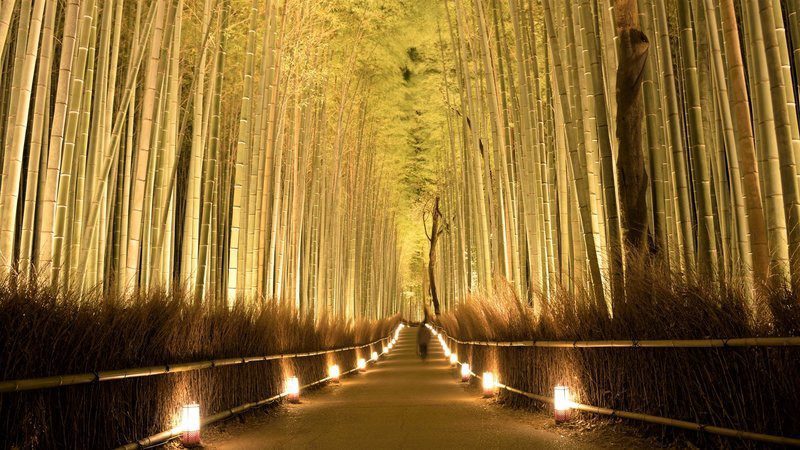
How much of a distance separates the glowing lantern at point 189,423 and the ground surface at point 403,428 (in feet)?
0.82

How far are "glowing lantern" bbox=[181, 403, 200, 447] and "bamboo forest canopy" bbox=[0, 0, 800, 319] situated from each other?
2.55ft

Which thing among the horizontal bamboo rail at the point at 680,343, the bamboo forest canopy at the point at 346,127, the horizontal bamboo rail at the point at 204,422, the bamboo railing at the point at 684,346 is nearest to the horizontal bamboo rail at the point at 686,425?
the bamboo railing at the point at 684,346

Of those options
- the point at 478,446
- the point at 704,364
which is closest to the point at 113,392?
the point at 478,446

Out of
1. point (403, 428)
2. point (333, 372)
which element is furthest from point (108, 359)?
point (333, 372)

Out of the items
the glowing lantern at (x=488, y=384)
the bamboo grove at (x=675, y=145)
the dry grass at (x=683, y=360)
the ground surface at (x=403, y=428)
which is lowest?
the ground surface at (x=403, y=428)

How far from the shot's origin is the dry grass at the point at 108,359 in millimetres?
2416

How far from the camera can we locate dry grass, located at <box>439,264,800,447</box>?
252 cm

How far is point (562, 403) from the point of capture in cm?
455

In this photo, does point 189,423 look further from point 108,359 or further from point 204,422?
point 108,359

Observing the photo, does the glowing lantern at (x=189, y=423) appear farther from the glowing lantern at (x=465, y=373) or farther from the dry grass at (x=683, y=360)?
the glowing lantern at (x=465, y=373)

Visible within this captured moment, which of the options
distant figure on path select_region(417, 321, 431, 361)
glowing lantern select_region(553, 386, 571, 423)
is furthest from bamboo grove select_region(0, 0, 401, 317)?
glowing lantern select_region(553, 386, 571, 423)

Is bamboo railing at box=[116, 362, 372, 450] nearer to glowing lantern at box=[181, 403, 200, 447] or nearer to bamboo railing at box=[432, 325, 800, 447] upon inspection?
glowing lantern at box=[181, 403, 200, 447]

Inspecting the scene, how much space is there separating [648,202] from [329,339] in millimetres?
6118

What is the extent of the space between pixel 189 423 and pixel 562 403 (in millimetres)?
2394
